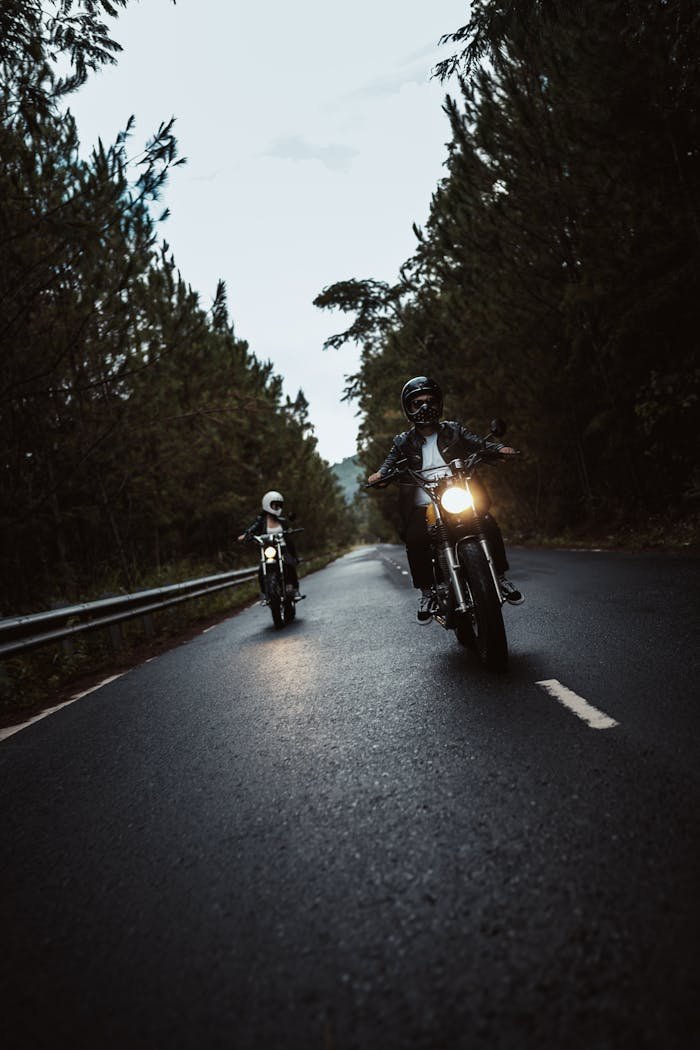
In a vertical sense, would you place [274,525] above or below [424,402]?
below

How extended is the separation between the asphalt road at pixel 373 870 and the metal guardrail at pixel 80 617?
2.19 metres

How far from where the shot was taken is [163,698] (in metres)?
5.51

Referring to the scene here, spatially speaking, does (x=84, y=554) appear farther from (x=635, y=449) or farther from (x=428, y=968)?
(x=428, y=968)

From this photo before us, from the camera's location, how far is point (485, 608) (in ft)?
14.5

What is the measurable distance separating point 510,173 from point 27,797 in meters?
15.6

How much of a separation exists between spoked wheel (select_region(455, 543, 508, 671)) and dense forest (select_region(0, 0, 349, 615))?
5.02 metres

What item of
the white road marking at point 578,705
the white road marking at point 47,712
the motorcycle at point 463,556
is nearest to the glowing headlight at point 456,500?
the motorcycle at point 463,556

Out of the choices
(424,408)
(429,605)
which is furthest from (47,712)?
(424,408)

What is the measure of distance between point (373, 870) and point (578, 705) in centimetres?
179

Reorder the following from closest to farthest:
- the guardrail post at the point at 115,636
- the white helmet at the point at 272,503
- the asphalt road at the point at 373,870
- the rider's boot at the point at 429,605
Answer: the asphalt road at the point at 373,870 < the rider's boot at the point at 429,605 < the guardrail post at the point at 115,636 < the white helmet at the point at 272,503

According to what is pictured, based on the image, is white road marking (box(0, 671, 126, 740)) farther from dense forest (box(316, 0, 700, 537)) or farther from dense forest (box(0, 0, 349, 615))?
dense forest (box(316, 0, 700, 537))

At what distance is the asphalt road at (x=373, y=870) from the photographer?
1516 millimetres

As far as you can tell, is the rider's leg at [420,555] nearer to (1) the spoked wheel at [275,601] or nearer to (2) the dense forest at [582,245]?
(1) the spoked wheel at [275,601]

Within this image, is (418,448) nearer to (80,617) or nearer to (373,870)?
(373,870)
